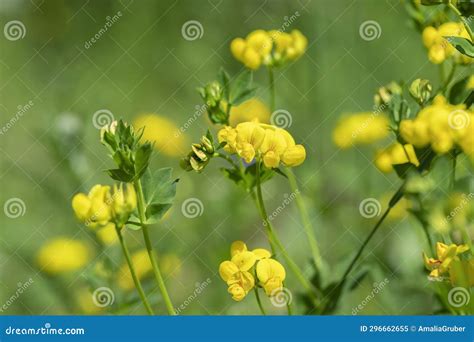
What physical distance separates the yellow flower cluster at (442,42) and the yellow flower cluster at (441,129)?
210 mm

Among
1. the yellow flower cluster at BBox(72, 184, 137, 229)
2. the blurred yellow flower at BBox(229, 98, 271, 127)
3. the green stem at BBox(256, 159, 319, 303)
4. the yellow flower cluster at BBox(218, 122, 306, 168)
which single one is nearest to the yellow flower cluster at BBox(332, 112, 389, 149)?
the blurred yellow flower at BBox(229, 98, 271, 127)

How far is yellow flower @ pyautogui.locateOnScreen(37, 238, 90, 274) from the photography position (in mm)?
2697

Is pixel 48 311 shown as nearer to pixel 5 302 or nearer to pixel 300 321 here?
pixel 5 302

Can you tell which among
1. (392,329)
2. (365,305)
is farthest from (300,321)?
(365,305)

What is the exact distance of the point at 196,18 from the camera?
3.66 m

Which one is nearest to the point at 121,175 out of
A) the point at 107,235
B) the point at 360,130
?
the point at 107,235

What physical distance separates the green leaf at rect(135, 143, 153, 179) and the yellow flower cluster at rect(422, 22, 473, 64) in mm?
775

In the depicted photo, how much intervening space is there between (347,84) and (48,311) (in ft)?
4.67

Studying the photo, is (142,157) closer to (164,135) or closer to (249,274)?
(249,274)

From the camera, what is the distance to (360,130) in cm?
282

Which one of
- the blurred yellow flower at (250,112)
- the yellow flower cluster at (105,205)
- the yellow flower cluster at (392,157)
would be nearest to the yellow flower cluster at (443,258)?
the yellow flower cluster at (392,157)

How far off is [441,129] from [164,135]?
142 centimetres

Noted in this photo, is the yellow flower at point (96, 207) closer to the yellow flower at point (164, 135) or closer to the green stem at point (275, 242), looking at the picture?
the green stem at point (275, 242)

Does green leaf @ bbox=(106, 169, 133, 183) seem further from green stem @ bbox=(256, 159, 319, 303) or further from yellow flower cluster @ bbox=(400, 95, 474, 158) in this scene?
yellow flower cluster @ bbox=(400, 95, 474, 158)
